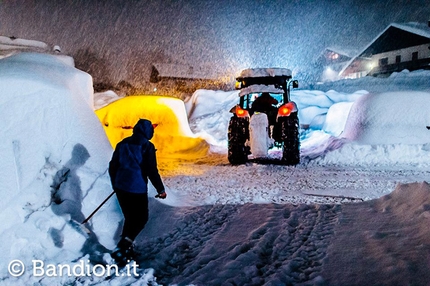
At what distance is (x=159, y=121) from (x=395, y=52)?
23938 mm

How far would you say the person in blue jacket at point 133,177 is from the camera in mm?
3771

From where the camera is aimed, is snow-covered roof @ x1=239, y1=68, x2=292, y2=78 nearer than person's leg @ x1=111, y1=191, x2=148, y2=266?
No

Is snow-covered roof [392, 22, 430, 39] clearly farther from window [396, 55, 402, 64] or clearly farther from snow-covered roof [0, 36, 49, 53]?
snow-covered roof [0, 36, 49, 53]

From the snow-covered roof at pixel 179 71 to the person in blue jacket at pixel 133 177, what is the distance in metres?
36.1

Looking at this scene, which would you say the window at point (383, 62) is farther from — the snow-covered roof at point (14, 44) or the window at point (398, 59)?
the snow-covered roof at point (14, 44)

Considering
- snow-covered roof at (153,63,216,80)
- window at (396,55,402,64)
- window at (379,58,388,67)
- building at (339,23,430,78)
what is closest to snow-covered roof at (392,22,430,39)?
building at (339,23,430,78)

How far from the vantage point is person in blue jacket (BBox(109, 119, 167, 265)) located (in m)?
3.77

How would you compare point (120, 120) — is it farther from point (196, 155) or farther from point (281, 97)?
point (281, 97)

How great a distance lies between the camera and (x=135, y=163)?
12.5ft

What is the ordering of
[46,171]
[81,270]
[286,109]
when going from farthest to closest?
1. [286,109]
2. [46,171]
3. [81,270]

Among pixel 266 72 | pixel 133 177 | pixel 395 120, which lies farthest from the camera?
pixel 395 120

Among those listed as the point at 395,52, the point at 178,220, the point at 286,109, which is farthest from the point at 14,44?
the point at 395,52

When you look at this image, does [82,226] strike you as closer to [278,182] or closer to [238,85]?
[278,182]

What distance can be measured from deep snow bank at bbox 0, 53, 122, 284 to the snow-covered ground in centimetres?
1
